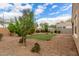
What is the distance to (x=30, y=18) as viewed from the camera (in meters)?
3.00

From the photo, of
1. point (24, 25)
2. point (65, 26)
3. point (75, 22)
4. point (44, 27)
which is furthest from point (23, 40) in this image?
point (75, 22)

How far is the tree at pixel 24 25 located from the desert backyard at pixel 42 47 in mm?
69

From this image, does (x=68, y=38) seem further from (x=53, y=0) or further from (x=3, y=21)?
(x=3, y=21)

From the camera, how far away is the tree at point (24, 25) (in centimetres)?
299

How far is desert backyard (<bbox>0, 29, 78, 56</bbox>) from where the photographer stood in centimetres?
299

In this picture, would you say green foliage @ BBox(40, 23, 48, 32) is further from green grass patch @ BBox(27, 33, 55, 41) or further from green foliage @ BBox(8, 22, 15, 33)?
green foliage @ BBox(8, 22, 15, 33)

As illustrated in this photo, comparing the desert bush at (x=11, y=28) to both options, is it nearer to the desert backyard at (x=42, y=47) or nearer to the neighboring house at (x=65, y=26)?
the desert backyard at (x=42, y=47)

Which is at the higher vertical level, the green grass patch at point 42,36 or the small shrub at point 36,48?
the green grass patch at point 42,36

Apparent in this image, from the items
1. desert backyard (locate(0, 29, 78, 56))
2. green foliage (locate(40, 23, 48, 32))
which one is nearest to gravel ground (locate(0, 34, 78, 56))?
desert backyard (locate(0, 29, 78, 56))

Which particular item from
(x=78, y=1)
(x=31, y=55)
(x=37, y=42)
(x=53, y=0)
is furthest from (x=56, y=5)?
(x=31, y=55)

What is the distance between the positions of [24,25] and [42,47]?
0.36 m

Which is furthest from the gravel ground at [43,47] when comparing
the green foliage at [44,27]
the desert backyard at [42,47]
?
the green foliage at [44,27]

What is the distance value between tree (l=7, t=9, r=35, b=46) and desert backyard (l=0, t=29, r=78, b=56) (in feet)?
0.22

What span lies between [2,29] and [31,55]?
496mm
